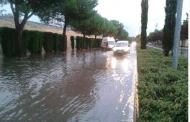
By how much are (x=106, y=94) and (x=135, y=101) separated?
965 millimetres

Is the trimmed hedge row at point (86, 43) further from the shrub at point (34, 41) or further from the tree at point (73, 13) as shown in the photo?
the shrub at point (34, 41)

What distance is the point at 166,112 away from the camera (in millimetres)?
Answer: 4027

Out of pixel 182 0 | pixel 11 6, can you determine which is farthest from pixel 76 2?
pixel 182 0

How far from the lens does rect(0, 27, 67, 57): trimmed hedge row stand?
16.4m

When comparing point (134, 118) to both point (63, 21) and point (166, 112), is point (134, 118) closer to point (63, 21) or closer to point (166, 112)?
point (166, 112)

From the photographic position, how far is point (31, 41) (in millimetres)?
20172

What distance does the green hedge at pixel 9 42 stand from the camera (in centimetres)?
1620

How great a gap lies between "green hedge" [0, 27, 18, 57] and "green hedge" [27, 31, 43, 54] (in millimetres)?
1992

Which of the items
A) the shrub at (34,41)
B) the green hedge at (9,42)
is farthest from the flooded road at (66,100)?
the shrub at (34,41)

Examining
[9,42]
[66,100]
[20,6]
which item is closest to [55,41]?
[9,42]

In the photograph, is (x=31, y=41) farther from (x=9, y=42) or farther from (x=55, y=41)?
(x=55, y=41)

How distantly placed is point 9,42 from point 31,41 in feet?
12.0

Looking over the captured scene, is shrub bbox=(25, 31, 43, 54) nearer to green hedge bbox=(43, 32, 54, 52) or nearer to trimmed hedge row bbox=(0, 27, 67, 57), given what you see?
trimmed hedge row bbox=(0, 27, 67, 57)

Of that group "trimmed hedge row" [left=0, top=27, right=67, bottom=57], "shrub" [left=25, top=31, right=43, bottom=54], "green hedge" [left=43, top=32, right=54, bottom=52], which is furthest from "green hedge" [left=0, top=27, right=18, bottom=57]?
"green hedge" [left=43, top=32, right=54, bottom=52]
